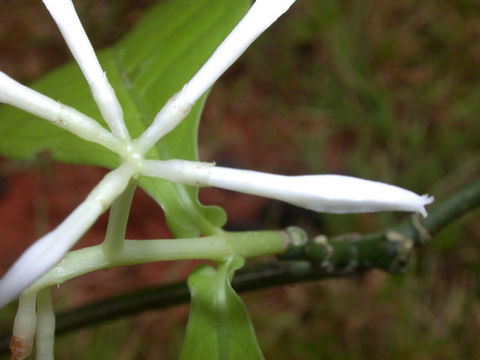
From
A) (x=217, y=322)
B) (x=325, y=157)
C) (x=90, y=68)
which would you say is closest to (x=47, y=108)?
(x=90, y=68)

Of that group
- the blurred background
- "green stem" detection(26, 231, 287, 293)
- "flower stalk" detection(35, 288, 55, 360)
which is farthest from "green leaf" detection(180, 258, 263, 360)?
the blurred background

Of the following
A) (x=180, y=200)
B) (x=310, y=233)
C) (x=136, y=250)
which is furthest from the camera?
(x=310, y=233)

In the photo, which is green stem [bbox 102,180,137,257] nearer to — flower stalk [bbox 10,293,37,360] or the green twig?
flower stalk [bbox 10,293,37,360]

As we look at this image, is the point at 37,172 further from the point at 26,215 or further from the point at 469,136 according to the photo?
the point at 469,136

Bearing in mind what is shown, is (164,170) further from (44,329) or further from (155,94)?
(155,94)

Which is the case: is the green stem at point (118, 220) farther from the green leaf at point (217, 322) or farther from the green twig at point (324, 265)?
the green twig at point (324, 265)

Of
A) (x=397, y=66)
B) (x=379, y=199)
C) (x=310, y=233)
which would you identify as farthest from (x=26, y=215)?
(x=379, y=199)
